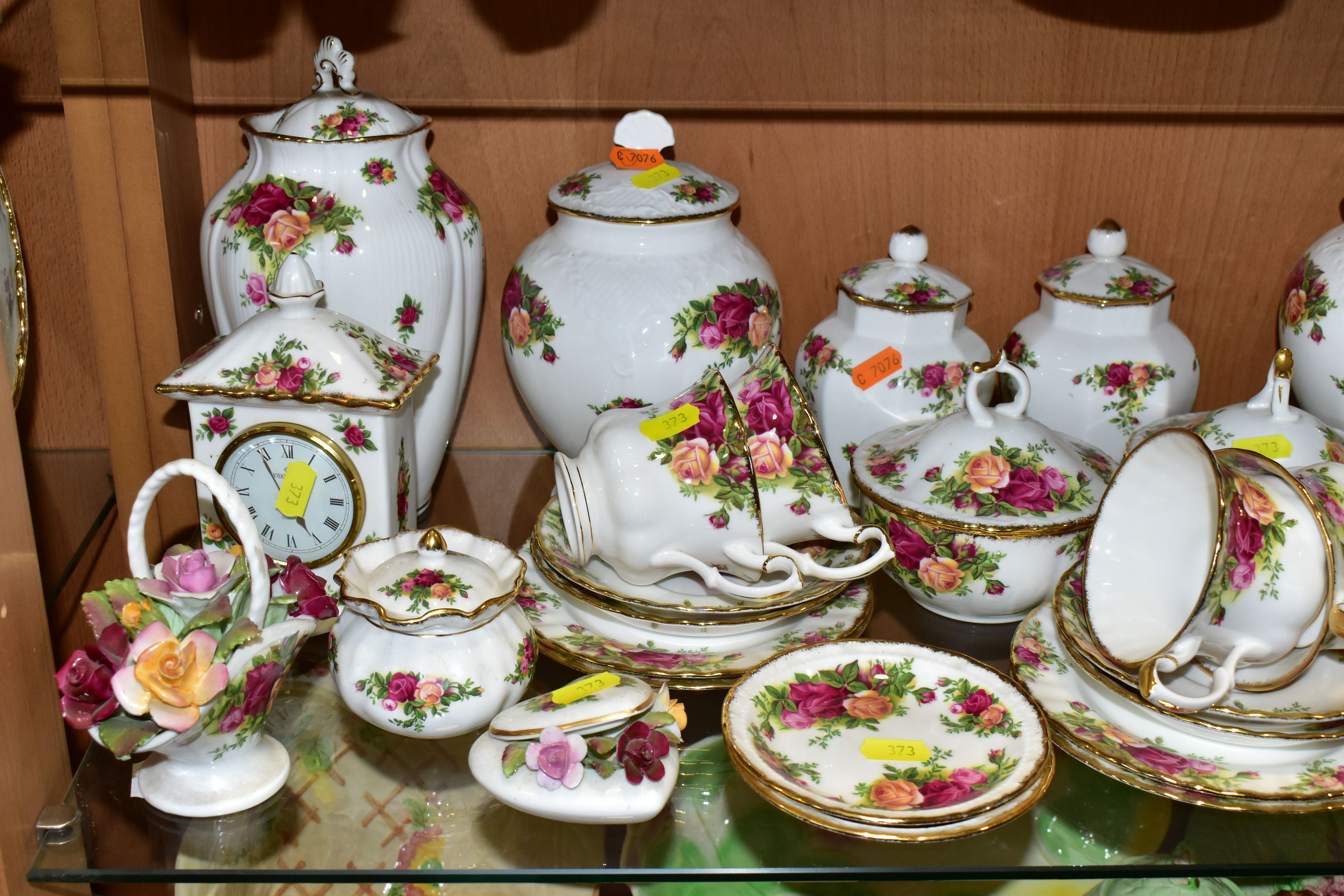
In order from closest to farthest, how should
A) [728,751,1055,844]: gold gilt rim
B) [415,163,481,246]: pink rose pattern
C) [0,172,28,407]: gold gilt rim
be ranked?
[728,751,1055,844]: gold gilt rim → [0,172,28,407]: gold gilt rim → [415,163,481,246]: pink rose pattern

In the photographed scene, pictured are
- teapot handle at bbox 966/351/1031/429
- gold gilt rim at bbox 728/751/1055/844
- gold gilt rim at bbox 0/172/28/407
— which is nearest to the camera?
gold gilt rim at bbox 728/751/1055/844

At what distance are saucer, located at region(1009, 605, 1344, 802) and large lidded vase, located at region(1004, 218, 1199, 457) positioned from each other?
0.32m

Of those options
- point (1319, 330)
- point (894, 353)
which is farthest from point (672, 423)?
point (1319, 330)

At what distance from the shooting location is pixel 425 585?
73 cm

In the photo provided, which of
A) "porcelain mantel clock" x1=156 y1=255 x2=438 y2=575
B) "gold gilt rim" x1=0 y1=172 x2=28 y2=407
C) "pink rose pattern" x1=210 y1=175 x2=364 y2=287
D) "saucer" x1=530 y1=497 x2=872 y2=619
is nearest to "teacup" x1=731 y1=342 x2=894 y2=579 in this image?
"saucer" x1=530 y1=497 x2=872 y2=619

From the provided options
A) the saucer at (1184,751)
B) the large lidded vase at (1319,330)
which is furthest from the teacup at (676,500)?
the large lidded vase at (1319,330)

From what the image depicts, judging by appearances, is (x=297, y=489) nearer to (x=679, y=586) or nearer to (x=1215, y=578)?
(x=679, y=586)

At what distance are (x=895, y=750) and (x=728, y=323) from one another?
0.39 m

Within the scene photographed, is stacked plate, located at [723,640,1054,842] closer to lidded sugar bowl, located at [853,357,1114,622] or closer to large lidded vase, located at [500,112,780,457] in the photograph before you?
lidded sugar bowl, located at [853,357,1114,622]

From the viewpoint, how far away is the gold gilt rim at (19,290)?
30.9 inches

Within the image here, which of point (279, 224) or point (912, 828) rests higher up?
point (279, 224)

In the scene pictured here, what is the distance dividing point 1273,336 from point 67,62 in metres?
1.15

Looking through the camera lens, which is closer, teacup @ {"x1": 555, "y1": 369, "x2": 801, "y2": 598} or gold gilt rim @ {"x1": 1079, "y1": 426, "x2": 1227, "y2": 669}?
gold gilt rim @ {"x1": 1079, "y1": 426, "x2": 1227, "y2": 669}

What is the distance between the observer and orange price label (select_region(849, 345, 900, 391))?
103cm
